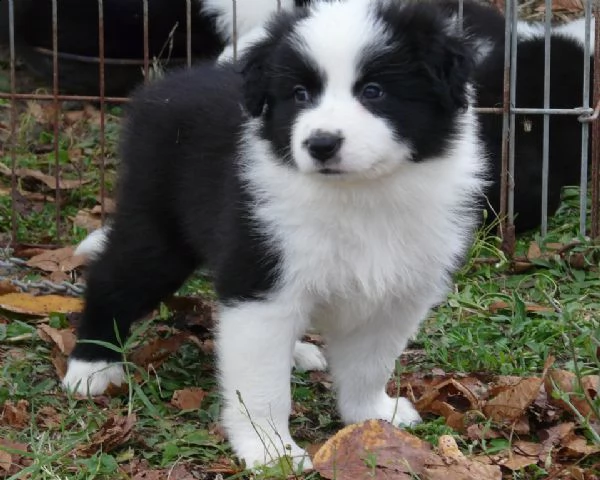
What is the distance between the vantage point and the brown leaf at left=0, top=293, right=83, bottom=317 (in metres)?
4.28

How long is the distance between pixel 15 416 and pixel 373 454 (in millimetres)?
1141

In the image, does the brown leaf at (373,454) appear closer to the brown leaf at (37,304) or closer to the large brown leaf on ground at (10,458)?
the large brown leaf on ground at (10,458)

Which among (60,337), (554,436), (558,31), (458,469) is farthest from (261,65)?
(558,31)

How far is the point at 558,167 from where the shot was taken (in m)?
5.75

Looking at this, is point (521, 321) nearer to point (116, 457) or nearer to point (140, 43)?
point (116, 457)

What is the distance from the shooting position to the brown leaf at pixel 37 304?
4.28m

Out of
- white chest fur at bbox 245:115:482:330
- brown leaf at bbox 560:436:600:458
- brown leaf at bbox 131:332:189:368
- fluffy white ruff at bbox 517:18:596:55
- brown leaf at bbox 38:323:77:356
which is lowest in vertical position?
brown leaf at bbox 560:436:600:458

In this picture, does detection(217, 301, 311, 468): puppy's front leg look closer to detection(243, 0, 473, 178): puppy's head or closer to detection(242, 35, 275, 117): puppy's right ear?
detection(243, 0, 473, 178): puppy's head

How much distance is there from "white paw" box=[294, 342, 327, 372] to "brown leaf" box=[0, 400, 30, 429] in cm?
101

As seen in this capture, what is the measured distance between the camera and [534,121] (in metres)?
5.60

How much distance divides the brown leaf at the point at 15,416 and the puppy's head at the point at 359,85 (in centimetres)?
113

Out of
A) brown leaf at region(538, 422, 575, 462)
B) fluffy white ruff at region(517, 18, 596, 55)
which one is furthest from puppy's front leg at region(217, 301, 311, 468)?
fluffy white ruff at region(517, 18, 596, 55)

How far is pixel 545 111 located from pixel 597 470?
240 cm

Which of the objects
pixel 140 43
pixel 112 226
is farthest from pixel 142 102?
pixel 140 43
